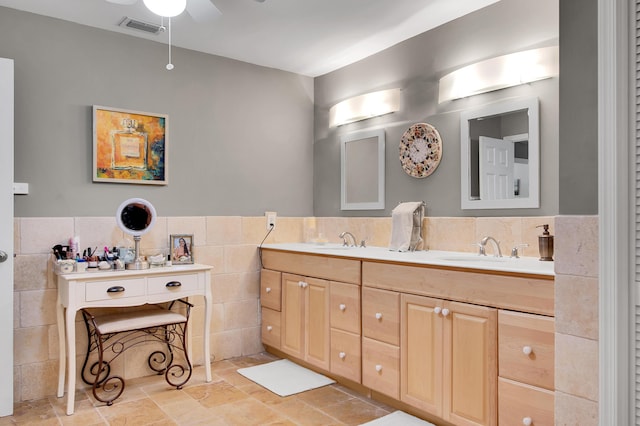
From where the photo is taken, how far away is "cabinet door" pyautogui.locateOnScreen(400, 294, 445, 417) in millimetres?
2375

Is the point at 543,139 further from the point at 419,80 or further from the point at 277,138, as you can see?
the point at 277,138

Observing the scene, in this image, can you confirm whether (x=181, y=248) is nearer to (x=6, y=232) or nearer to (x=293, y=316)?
(x=293, y=316)

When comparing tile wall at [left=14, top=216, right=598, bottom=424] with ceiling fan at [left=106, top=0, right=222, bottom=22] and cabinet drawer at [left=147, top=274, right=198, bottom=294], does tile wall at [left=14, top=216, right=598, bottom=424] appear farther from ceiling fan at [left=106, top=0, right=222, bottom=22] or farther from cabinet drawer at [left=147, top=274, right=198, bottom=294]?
ceiling fan at [left=106, top=0, right=222, bottom=22]

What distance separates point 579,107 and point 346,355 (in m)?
1.97

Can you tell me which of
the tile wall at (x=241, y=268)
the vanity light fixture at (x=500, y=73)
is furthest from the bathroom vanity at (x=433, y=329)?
the vanity light fixture at (x=500, y=73)

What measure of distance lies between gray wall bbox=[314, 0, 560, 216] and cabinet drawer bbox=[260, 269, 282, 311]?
2.51 ft

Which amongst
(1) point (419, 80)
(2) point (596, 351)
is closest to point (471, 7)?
(1) point (419, 80)

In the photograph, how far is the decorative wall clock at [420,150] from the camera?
10.3 ft

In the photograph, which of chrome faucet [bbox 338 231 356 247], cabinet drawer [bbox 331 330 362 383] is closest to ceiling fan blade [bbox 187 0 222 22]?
chrome faucet [bbox 338 231 356 247]

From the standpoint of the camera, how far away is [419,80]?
130 inches

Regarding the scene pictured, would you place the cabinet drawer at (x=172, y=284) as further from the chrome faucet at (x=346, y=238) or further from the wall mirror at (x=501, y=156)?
the wall mirror at (x=501, y=156)

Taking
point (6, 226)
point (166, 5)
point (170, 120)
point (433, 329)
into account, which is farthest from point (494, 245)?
point (6, 226)

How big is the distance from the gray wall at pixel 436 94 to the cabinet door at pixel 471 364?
778 millimetres

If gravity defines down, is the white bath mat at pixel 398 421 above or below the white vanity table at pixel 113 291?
below
